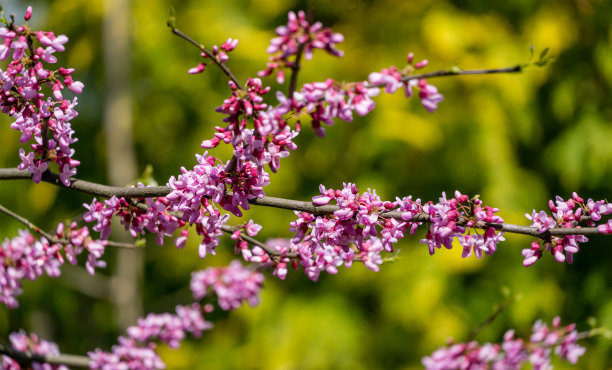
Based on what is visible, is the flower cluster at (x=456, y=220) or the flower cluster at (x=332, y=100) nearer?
the flower cluster at (x=332, y=100)

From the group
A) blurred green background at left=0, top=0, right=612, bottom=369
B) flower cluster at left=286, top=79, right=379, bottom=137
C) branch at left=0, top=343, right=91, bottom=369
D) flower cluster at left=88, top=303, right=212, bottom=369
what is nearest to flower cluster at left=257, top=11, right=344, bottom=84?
flower cluster at left=286, top=79, right=379, bottom=137

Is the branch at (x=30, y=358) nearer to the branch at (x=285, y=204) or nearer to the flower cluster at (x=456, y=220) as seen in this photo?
the branch at (x=285, y=204)

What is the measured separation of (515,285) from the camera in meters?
4.77

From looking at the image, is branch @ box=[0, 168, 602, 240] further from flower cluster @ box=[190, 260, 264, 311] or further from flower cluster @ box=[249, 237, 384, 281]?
flower cluster @ box=[190, 260, 264, 311]

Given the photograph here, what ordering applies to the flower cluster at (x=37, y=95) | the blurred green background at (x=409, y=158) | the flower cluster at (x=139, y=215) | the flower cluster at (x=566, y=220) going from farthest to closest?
the blurred green background at (x=409, y=158), the flower cluster at (x=139, y=215), the flower cluster at (x=566, y=220), the flower cluster at (x=37, y=95)

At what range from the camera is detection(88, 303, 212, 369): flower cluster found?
8.03ft

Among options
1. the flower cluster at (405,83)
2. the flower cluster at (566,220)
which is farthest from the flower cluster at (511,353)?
the flower cluster at (405,83)

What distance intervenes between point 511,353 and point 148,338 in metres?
1.69

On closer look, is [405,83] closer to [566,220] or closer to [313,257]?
[566,220]

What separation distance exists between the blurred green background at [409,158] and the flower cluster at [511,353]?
1.77m

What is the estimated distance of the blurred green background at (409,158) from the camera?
186 inches

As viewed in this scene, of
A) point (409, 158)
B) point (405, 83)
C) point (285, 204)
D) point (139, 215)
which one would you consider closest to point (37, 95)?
point (139, 215)

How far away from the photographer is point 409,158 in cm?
547

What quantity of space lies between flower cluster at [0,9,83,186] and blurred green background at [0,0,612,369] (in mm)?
2881
